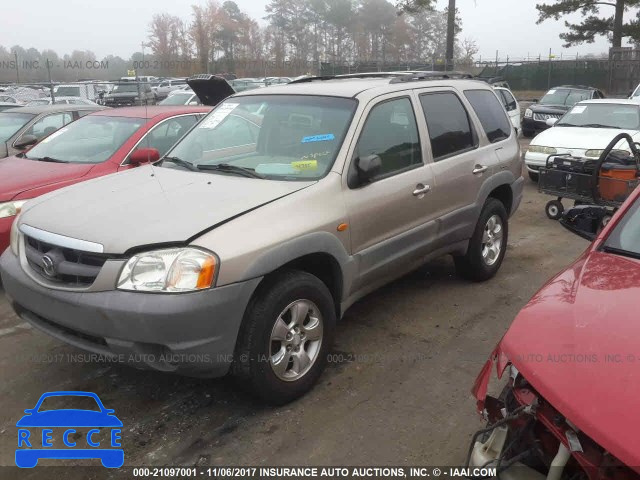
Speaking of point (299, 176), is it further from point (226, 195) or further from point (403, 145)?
point (403, 145)

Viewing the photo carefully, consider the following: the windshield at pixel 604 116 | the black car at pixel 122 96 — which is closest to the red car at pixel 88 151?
the windshield at pixel 604 116

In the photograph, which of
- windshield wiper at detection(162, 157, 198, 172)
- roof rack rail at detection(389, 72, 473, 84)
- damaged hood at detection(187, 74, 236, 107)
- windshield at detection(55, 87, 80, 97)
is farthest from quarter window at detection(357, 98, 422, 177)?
windshield at detection(55, 87, 80, 97)

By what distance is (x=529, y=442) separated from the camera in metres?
2.01

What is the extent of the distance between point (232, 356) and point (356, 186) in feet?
4.54

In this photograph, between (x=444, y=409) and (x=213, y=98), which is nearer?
(x=444, y=409)

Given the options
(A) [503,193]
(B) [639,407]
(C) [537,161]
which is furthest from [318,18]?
(B) [639,407]

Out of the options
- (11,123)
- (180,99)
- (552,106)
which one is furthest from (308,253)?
(180,99)

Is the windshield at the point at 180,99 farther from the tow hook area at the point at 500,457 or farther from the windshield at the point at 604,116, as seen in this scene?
the tow hook area at the point at 500,457

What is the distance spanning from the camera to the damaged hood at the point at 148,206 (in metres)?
2.96

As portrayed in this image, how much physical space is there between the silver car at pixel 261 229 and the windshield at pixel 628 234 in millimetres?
1434

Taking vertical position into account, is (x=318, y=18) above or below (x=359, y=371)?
above

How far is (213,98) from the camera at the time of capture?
834cm

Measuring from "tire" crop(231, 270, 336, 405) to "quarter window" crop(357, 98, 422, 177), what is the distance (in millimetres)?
1059

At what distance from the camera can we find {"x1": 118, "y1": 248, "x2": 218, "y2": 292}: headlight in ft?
9.21
